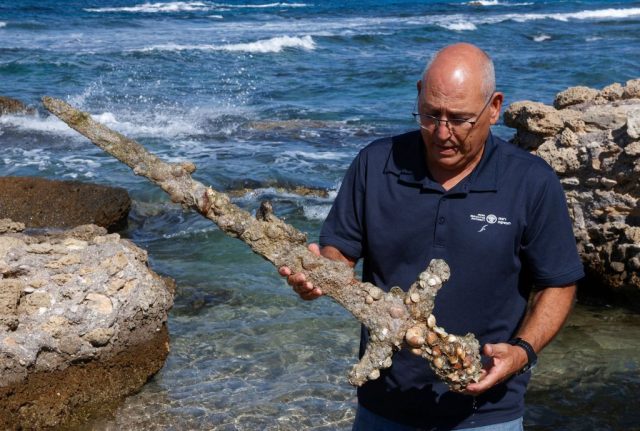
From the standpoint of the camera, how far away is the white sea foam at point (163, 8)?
44.1 m

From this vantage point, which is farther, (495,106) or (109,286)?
(109,286)

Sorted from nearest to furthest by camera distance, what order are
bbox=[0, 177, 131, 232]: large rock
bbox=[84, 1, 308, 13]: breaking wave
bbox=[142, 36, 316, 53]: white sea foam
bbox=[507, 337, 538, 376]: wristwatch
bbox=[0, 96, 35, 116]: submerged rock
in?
bbox=[507, 337, 538, 376]: wristwatch, bbox=[0, 177, 131, 232]: large rock, bbox=[0, 96, 35, 116]: submerged rock, bbox=[142, 36, 316, 53]: white sea foam, bbox=[84, 1, 308, 13]: breaking wave

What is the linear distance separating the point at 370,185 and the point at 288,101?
1474 centimetres

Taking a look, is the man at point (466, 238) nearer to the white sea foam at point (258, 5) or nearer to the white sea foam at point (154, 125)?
the white sea foam at point (154, 125)

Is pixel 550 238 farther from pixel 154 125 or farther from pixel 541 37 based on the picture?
pixel 541 37

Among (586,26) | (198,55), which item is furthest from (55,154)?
(586,26)

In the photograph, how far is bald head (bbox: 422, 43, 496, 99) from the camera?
2.97 meters

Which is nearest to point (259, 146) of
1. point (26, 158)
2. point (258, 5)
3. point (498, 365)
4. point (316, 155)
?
point (316, 155)

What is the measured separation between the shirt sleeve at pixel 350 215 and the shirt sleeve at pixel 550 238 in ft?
1.90

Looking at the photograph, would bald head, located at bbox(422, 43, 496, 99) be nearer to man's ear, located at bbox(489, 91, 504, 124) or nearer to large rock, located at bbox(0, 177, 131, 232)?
Result: man's ear, located at bbox(489, 91, 504, 124)

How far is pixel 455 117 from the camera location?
2.98 metres

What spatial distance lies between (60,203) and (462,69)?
6.09 metres

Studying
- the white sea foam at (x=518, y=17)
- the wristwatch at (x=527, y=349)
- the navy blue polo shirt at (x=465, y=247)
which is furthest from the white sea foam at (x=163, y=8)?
the wristwatch at (x=527, y=349)

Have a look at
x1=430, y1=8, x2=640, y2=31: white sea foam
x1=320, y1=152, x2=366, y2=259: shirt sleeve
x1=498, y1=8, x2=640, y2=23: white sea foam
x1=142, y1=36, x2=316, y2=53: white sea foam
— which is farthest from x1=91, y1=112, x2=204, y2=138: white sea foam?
x1=498, y1=8, x2=640, y2=23: white sea foam
